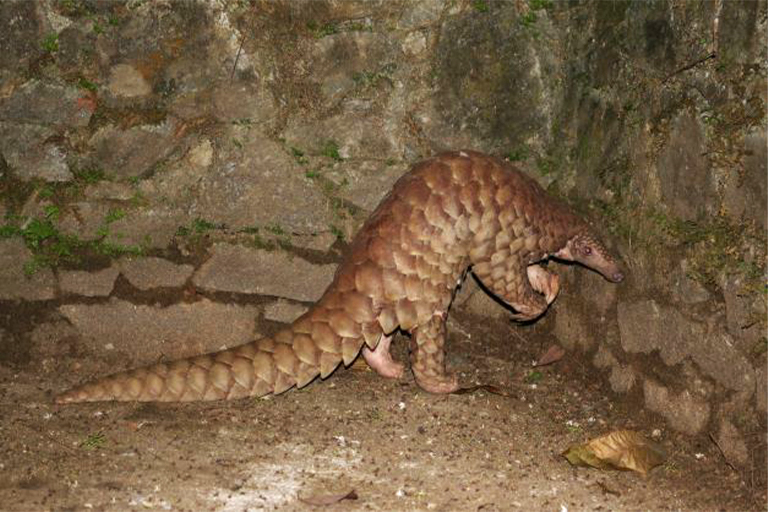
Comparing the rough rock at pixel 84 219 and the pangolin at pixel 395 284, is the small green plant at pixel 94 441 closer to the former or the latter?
the pangolin at pixel 395 284

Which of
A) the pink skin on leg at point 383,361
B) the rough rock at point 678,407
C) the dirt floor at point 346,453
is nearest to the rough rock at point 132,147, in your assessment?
the dirt floor at point 346,453

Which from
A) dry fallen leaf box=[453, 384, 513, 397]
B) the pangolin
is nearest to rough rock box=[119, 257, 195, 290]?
the pangolin

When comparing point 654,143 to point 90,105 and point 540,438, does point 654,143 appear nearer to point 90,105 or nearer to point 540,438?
point 540,438

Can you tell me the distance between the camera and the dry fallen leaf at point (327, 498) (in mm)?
3043

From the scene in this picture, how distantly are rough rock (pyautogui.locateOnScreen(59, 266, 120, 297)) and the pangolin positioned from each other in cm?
62

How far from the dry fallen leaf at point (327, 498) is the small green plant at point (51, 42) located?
2.26 m

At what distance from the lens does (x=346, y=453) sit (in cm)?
342

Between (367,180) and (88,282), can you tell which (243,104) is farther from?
(88,282)

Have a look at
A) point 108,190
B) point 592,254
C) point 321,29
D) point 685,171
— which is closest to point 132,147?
point 108,190

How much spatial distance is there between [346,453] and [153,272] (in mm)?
1349

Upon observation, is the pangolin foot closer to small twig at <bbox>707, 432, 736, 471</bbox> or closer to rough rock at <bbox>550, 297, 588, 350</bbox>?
rough rock at <bbox>550, 297, 588, 350</bbox>

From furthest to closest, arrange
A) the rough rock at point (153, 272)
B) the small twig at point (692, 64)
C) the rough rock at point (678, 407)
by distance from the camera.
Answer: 1. the rough rock at point (153, 272)
2. the rough rock at point (678, 407)
3. the small twig at point (692, 64)

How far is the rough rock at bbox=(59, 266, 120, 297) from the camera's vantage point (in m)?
4.09

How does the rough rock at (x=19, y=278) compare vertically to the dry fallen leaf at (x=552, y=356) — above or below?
above
